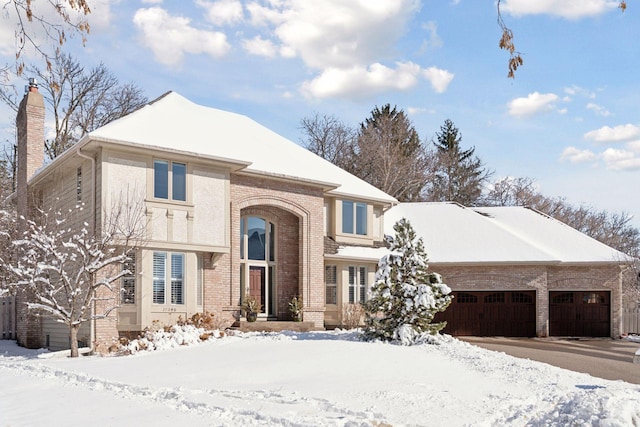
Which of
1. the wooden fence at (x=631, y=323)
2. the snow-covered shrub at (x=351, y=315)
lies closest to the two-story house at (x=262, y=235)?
the snow-covered shrub at (x=351, y=315)

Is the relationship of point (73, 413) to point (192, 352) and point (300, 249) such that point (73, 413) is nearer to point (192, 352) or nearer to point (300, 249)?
point (192, 352)

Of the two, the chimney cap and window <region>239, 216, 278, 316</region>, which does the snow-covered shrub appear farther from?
the chimney cap

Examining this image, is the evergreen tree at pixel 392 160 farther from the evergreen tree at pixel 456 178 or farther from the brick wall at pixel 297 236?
the brick wall at pixel 297 236

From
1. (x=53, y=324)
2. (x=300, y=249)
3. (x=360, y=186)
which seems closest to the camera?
(x=53, y=324)

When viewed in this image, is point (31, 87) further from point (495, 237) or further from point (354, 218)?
point (495, 237)

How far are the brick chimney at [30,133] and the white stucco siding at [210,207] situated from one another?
6.63 meters

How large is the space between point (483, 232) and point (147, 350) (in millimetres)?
17580

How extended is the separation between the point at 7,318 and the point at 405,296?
15674mm

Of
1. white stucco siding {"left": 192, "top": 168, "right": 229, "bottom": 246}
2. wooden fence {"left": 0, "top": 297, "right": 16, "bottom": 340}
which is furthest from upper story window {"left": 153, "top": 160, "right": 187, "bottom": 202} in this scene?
wooden fence {"left": 0, "top": 297, "right": 16, "bottom": 340}

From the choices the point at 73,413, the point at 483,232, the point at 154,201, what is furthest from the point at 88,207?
the point at 483,232

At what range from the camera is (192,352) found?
16.3 m

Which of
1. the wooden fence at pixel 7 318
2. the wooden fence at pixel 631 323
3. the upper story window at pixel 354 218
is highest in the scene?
the upper story window at pixel 354 218

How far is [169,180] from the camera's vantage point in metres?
20.4

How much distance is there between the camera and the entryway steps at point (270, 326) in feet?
72.1
